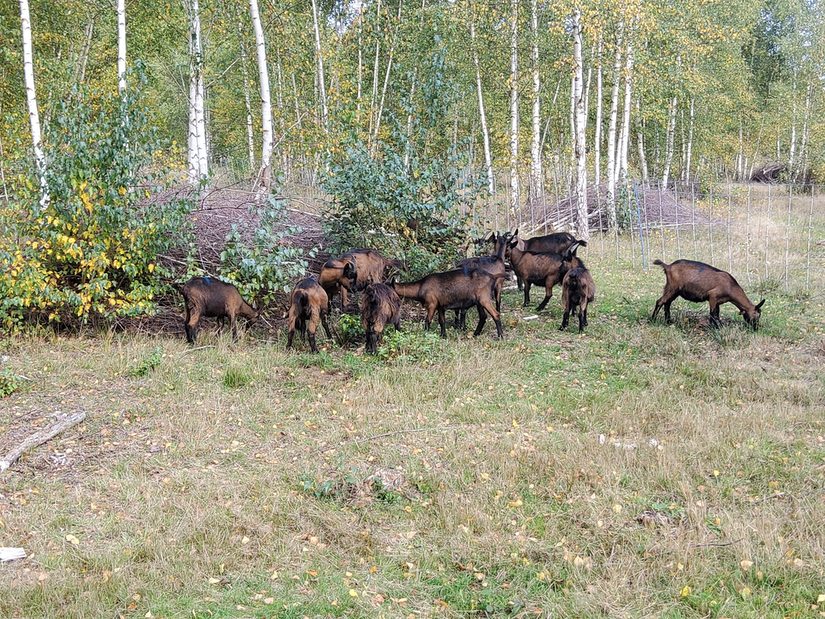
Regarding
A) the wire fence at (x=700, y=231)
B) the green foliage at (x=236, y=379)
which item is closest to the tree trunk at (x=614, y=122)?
the wire fence at (x=700, y=231)

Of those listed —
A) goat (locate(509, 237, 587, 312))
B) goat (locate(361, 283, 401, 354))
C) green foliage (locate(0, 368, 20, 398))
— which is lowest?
green foliage (locate(0, 368, 20, 398))

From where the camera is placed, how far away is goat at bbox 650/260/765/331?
11.2 m

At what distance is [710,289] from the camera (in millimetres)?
11328

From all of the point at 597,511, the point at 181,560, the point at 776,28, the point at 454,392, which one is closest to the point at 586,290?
the point at 454,392

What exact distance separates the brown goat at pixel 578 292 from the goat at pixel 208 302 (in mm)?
5185

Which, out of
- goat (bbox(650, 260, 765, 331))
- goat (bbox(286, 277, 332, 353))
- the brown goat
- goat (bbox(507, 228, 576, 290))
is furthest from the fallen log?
goat (bbox(507, 228, 576, 290))

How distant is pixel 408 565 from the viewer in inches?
198

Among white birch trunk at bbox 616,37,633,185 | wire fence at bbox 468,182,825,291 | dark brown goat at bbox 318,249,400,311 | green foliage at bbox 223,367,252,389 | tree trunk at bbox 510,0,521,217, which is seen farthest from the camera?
tree trunk at bbox 510,0,521,217

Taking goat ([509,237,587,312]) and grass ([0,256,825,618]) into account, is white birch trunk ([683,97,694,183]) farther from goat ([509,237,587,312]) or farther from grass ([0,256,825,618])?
grass ([0,256,825,618])

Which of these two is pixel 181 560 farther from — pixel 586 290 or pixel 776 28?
pixel 776 28

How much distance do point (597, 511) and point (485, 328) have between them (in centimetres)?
639

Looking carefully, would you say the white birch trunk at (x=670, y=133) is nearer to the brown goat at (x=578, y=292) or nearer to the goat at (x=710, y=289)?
the goat at (x=710, y=289)

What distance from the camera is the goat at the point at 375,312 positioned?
1020 cm

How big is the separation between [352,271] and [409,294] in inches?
38.4
